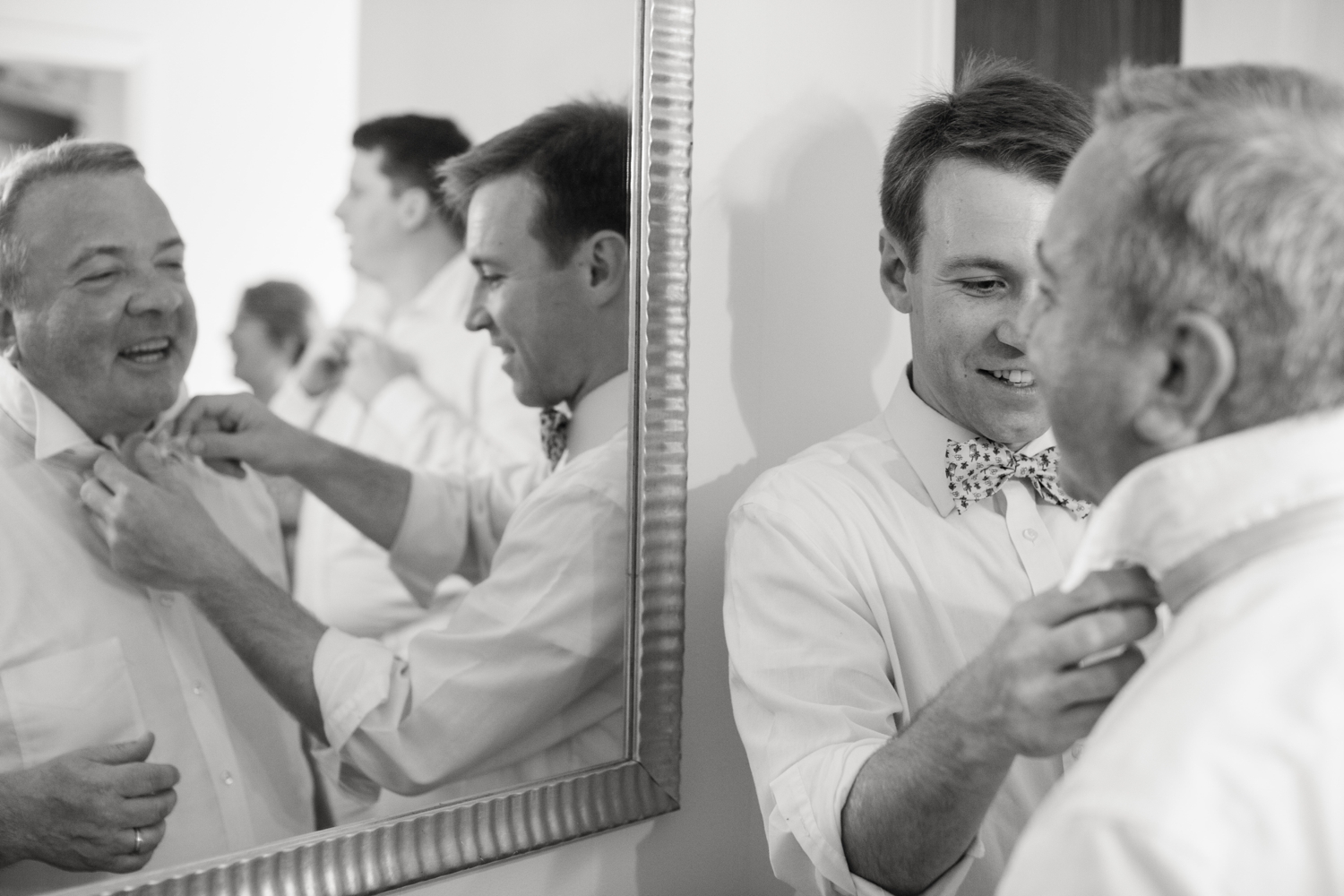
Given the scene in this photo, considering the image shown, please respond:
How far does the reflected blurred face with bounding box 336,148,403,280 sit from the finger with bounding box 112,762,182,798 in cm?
48

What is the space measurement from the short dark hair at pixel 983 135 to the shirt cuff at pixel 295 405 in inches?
30.8

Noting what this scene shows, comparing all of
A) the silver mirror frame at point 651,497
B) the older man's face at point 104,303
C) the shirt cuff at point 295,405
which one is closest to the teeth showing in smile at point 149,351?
the older man's face at point 104,303

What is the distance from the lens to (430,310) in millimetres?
1254

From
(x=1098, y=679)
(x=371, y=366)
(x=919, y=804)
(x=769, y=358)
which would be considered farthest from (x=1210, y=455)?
(x=769, y=358)

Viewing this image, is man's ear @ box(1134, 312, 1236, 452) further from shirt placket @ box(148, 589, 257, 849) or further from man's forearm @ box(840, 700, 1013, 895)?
shirt placket @ box(148, 589, 257, 849)

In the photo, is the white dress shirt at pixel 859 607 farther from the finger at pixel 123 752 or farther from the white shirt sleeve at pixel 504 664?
the finger at pixel 123 752

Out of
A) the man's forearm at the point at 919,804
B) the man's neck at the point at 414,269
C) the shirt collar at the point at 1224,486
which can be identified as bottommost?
the man's forearm at the point at 919,804

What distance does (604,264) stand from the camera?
1.44 metres

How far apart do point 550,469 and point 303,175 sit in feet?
1.40

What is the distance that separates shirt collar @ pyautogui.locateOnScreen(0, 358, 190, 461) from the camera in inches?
38.4

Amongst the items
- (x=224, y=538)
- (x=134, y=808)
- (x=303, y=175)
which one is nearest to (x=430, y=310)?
(x=303, y=175)

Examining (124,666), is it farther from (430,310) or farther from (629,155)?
(629,155)

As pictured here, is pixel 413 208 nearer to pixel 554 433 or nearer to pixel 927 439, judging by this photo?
pixel 554 433

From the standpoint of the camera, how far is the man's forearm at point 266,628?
44.0 inches
